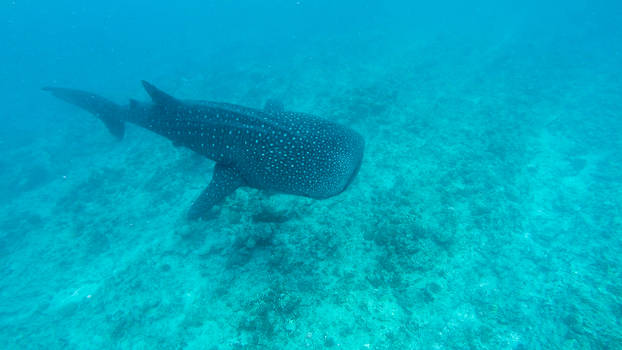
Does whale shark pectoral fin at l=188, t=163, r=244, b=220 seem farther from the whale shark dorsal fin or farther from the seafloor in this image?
the whale shark dorsal fin

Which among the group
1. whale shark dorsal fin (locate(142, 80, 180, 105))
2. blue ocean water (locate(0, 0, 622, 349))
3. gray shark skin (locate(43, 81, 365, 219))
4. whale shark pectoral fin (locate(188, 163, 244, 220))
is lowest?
blue ocean water (locate(0, 0, 622, 349))

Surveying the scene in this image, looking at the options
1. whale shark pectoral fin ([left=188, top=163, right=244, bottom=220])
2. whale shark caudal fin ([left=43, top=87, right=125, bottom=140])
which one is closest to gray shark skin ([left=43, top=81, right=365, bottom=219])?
whale shark pectoral fin ([left=188, top=163, right=244, bottom=220])

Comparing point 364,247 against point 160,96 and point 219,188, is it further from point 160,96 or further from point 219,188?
point 160,96

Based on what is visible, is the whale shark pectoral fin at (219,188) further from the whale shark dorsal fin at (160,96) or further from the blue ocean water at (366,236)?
the whale shark dorsal fin at (160,96)

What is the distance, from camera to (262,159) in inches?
196

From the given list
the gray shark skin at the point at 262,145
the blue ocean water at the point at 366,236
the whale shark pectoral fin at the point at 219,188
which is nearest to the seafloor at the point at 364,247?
the blue ocean water at the point at 366,236

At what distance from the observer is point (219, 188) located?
573cm

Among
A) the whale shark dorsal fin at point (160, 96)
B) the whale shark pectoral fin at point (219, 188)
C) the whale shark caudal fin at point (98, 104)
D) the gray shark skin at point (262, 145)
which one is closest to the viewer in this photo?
the gray shark skin at point (262, 145)

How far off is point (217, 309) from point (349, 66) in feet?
57.5

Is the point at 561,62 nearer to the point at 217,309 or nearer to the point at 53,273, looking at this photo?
the point at 217,309

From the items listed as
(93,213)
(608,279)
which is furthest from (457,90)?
(93,213)

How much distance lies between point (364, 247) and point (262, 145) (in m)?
3.00

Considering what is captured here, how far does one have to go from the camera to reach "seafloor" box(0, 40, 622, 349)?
14.7 feet

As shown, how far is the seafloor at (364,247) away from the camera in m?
4.47
